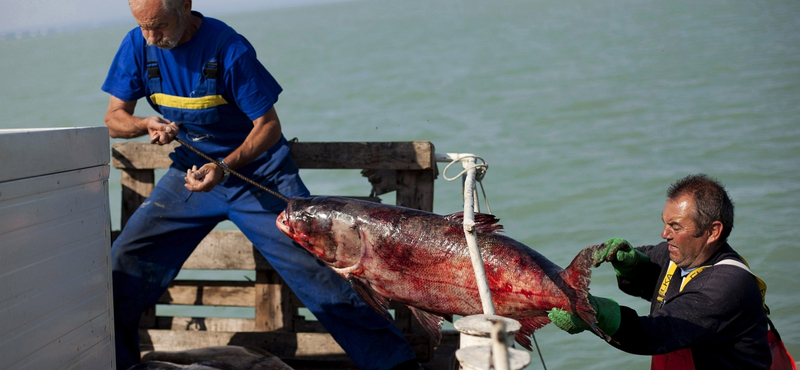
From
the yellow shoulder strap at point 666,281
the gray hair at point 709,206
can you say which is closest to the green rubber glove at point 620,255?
the yellow shoulder strap at point 666,281

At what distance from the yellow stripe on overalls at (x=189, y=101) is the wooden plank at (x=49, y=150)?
85 centimetres

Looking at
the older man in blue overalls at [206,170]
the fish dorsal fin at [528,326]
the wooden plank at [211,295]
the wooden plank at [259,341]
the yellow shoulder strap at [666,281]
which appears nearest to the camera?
the fish dorsal fin at [528,326]

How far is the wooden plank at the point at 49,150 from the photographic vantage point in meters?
2.27

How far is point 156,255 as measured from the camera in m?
3.84

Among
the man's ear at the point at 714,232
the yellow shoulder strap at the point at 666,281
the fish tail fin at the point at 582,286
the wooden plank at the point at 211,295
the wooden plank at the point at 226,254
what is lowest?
the wooden plank at the point at 211,295

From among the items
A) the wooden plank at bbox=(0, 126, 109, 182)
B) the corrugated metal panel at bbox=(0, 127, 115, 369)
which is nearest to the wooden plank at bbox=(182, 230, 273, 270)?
the corrugated metal panel at bbox=(0, 127, 115, 369)

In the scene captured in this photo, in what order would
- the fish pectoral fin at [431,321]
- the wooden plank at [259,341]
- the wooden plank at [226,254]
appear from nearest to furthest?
the fish pectoral fin at [431,321], the wooden plank at [259,341], the wooden plank at [226,254]

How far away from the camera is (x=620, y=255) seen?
3029mm

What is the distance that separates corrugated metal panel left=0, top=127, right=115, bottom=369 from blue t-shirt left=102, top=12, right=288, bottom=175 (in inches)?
35.7

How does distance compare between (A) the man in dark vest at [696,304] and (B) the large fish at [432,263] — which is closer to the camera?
(B) the large fish at [432,263]

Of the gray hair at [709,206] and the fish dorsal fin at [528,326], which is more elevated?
the gray hair at [709,206]

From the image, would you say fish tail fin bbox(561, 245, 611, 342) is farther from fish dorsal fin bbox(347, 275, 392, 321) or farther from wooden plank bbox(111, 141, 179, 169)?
wooden plank bbox(111, 141, 179, 169)

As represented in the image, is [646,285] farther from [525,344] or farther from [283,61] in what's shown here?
[283,61]

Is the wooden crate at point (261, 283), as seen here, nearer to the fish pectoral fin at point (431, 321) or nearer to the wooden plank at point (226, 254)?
the wooden plank at point (226, 254)
